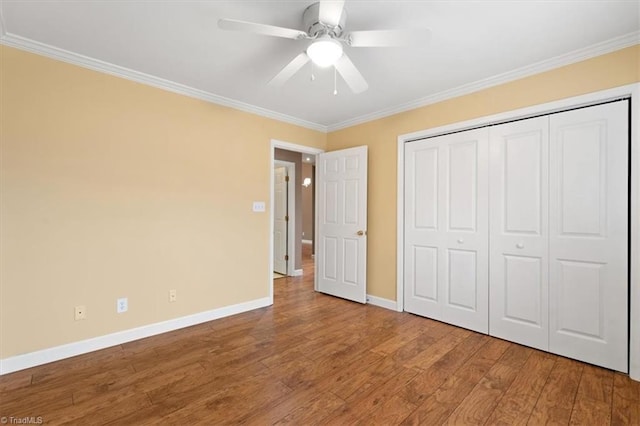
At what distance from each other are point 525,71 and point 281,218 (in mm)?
4233

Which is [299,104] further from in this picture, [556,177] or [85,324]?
[85,324]

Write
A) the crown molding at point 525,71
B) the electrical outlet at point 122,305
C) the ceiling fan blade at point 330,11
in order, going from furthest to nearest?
the electrical outlet at point 122,305, the crown molding at point 525,71, the ceiling fan blade at point 330,11

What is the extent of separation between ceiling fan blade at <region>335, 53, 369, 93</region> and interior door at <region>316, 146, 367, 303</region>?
1.65 metres

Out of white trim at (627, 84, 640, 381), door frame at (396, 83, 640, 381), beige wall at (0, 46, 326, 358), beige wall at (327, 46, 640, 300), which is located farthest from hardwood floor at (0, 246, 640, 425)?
beige wall at (327, 46, 640, 300)

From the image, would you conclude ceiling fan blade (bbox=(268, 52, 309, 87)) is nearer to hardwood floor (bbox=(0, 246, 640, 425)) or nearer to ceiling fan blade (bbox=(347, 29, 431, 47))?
ceiling fan blade (bbox=(347, 29, 431, 47))

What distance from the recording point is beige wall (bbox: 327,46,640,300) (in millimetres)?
2299

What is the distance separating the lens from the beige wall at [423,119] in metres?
2.30

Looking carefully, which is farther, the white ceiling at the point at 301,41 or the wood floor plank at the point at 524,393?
the white ceiling at the point at 301,41

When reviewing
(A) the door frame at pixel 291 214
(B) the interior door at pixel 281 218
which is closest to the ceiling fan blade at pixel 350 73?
(A) the door frame at pixel 291 214

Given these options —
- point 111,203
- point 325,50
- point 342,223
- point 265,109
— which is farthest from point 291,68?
point 342,223

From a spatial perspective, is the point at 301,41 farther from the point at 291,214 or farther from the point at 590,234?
the point at 291,214

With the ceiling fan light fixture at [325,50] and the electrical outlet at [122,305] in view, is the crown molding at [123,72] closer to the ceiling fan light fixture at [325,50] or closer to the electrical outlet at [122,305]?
the ceiling fan light fixture at [325,50]

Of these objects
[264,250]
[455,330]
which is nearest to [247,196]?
[264,250]

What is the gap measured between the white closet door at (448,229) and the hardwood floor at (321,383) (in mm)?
393
